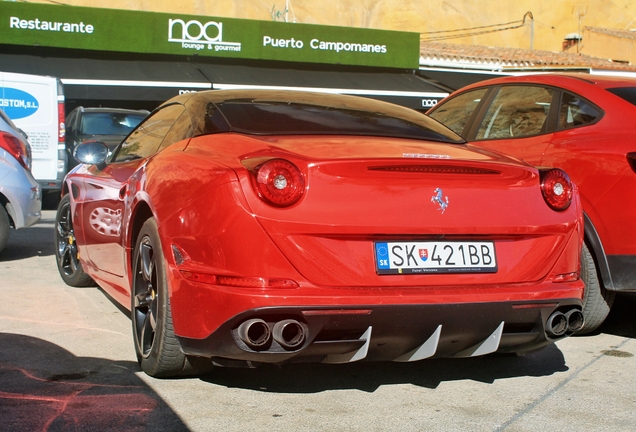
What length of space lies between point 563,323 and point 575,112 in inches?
82.9

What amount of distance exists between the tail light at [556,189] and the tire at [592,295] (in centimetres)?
120

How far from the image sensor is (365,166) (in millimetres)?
3713

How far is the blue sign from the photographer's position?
1416cm

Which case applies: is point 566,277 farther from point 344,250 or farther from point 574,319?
point 344,250

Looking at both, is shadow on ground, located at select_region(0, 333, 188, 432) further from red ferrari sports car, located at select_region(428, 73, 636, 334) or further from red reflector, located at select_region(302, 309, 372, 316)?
red ferrari sports car, located at select_region(428, 73, 636, 334)

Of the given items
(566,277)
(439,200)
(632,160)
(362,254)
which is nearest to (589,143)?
(632,160)

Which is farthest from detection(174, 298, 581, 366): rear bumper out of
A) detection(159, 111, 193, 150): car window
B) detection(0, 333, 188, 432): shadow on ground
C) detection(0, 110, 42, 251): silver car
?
detection(0, 110, 42, 251): silver car

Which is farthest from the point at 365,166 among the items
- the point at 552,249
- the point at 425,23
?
the point at 425,23

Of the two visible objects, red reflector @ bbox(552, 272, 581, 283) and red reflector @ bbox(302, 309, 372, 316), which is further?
red reflector @ bbox(552, 272, 581, 283)

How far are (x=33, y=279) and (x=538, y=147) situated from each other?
3.93m

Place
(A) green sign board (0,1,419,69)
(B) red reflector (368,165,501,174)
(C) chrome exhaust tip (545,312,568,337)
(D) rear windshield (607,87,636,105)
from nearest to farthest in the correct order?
(B) red reflector (368,165,501,174), (C) chrome exhaust tip (545,312,568,337), (D) rear windshield (607,87,636,105), (A) green sign board (0,1,419,69)

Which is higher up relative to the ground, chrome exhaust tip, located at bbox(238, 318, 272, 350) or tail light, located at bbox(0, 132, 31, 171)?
tail light, located at bbox(0, 132, 31, 171)

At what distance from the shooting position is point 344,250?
11.8 ft

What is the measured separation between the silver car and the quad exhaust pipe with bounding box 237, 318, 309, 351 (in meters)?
5.10
